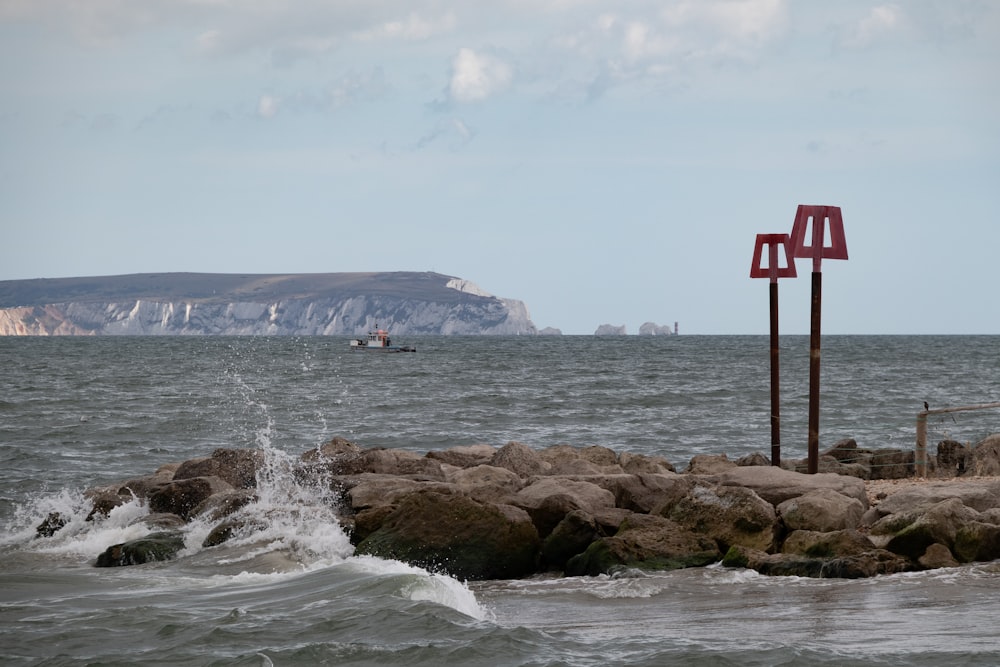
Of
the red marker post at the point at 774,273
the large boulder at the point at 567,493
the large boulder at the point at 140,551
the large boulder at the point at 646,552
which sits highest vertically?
the red marker post at the point at 774,273

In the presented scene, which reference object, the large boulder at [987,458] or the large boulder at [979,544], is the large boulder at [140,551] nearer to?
the large boulder at [979,544]

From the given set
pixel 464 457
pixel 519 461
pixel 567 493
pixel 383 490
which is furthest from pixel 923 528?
pixel 464 457

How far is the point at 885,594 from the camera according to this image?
963 centimetres

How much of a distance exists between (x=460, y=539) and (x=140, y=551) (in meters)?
3.37

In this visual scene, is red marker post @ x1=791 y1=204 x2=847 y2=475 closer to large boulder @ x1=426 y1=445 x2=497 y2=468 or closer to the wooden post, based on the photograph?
the wooden post

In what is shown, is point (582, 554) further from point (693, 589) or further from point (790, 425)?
point (790, 425)

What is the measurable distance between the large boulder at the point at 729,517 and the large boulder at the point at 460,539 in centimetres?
157

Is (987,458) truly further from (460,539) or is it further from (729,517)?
(460,539)

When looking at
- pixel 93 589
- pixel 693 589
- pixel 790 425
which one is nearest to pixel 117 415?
pixel 790 425

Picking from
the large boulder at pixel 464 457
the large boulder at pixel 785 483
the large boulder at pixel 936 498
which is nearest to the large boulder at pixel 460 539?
the large boulder at pixel 785 483

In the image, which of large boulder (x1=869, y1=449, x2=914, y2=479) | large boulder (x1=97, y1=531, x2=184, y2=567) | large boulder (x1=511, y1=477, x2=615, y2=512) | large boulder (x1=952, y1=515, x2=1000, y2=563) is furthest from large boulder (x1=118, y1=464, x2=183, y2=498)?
large boulder (x1=869, y1=449, x2=914, y2=479)

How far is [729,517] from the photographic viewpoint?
11.6 meters

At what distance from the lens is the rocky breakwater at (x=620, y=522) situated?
11.0 m

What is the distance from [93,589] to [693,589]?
5.25 meters
